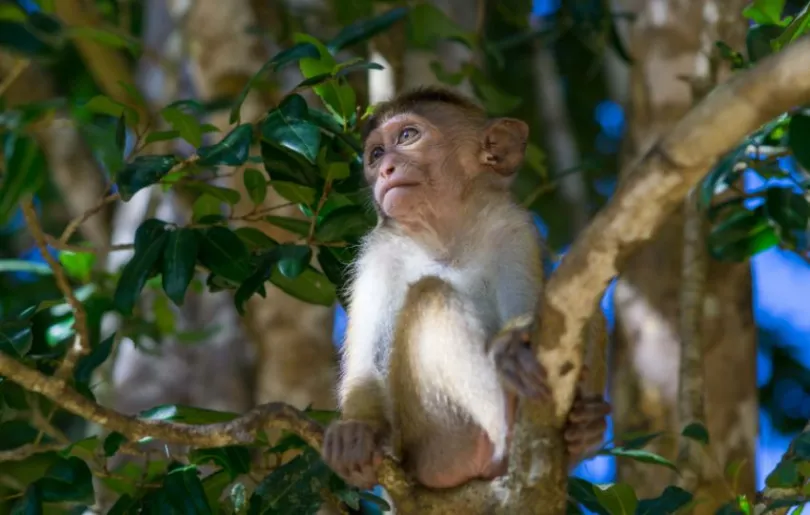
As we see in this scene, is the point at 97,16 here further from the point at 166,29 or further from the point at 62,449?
the point at 62,449

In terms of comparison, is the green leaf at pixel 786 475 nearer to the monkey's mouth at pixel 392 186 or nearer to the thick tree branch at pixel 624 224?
the thick tree branch at pixel 624 224

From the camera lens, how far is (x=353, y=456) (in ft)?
13.1

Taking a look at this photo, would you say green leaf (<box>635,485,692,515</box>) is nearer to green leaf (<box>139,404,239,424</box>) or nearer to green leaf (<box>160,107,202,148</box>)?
green leaf (<box>139,404,239,424</box>)

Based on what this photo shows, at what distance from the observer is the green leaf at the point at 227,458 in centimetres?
423

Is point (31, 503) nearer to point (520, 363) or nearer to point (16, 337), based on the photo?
point (16, 337)

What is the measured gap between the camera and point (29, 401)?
15.0ft

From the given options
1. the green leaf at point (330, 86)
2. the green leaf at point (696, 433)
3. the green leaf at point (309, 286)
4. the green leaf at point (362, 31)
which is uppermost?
the green leaf at point (362, 31)

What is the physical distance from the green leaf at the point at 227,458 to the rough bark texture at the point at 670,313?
2289 mm

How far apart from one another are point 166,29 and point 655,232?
655 cm

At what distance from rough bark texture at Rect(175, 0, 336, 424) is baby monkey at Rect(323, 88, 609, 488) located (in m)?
2.30

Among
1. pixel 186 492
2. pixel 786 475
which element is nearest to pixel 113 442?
pixel 186 492

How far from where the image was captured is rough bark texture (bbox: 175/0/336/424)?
711 centimetres

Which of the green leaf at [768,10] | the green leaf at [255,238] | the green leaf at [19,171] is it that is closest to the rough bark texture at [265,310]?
the green leaf at [255,238]

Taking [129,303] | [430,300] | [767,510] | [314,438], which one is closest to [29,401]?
[129,303]
